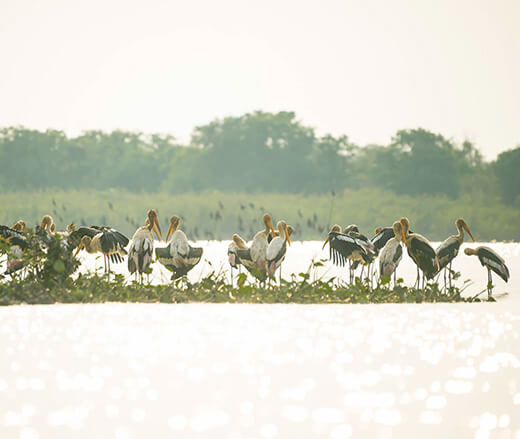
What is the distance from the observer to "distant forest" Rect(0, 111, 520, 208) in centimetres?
4825

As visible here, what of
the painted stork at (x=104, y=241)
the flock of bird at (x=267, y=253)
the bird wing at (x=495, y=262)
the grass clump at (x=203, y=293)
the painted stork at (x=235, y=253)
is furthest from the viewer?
the painted stork at (x=104, y=241)

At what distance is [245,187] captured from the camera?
166 ft

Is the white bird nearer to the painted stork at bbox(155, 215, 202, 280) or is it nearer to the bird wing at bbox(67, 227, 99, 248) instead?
the painted stork at bbox(155, 215, 202, 280)

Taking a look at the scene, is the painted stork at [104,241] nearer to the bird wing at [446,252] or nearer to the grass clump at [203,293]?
the grass clump at [203,293]

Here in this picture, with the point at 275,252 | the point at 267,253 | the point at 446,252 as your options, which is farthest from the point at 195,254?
the point at 446,252

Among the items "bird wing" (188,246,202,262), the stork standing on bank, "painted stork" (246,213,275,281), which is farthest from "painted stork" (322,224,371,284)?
the stork standing on bank

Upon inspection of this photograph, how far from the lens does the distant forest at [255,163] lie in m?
48.2
